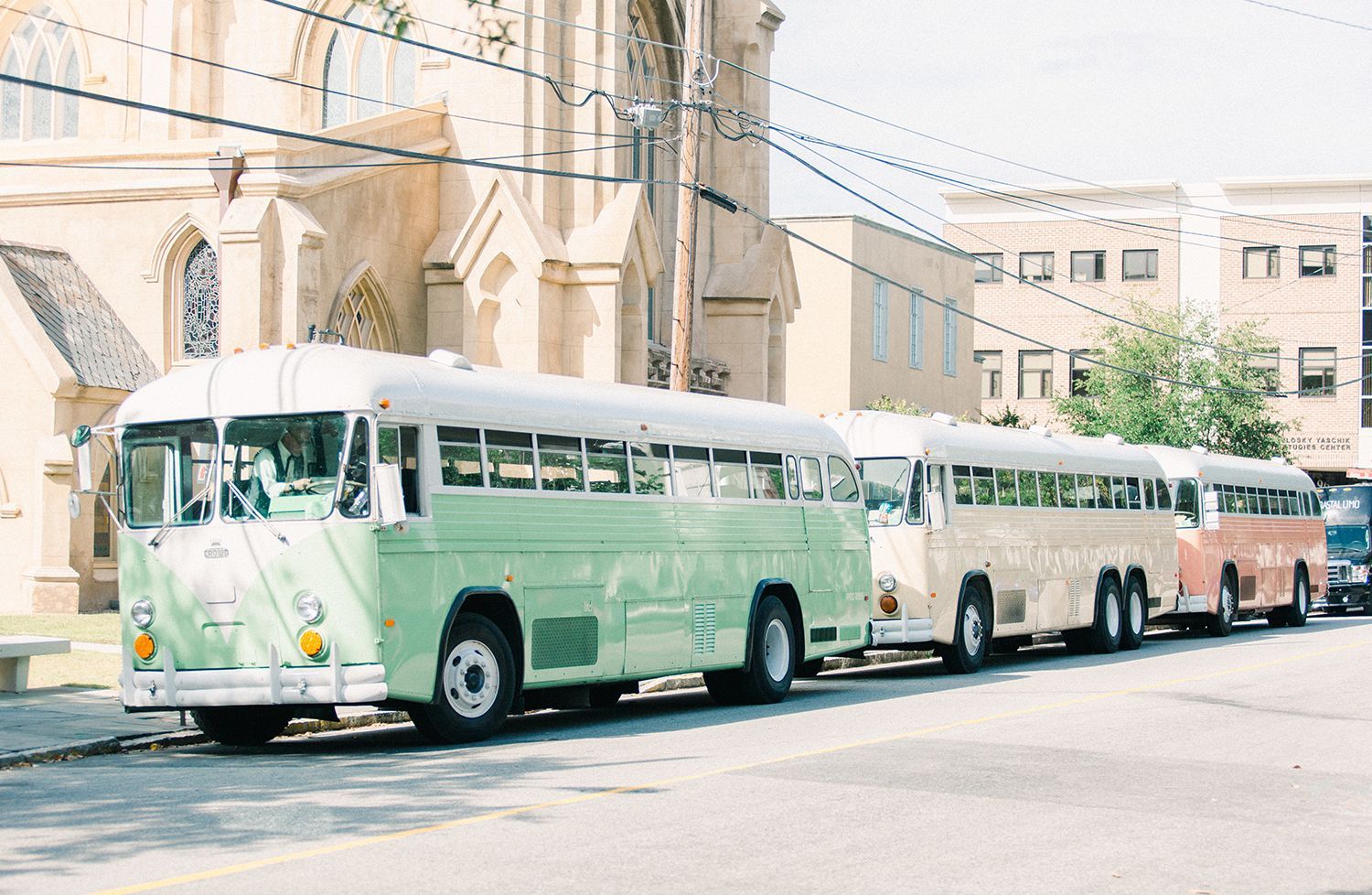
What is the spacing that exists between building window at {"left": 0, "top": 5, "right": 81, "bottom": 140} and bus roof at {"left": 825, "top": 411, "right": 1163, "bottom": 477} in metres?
20.9

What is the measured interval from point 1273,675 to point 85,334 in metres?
18.2

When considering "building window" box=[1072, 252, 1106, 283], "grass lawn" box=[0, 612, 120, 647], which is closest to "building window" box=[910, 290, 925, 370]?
"building window" box=[1072, 252, 1106, 283]

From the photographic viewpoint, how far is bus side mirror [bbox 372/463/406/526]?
12.6 m

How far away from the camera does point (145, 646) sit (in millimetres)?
13117

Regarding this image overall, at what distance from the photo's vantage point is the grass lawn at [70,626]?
867 inches

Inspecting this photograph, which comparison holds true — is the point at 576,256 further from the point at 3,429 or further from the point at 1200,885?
the point at 1200,885

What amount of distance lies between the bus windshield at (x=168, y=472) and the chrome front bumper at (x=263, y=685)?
3.43 ft

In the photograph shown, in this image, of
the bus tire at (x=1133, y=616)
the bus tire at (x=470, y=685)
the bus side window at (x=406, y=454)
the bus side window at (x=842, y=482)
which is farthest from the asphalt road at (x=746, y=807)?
the bus tire at (x=1133, y=616)

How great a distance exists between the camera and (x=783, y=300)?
39.4 m

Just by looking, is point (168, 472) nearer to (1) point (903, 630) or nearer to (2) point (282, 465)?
(2) point (282, 465)

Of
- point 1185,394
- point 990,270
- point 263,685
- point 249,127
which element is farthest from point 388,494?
point 990,270

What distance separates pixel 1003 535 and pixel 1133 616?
5.39 metres

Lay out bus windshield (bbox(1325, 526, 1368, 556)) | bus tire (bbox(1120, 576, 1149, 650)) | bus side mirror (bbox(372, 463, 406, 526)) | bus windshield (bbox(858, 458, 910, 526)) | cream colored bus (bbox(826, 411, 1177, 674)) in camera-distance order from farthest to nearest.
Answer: bus windshield (bbox(1325, 526, 1368, 556))
bus tire (bbox(1120, 576, 1149, 650))
bus windshield (bbox(858, 458, 910, 526))
cream colored bus (bbox(826, 411, 1177, 674))
bus side mirror (bbox(372, 463, 406, 526))

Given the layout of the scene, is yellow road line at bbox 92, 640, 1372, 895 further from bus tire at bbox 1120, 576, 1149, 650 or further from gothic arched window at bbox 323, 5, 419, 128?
gothic arched window at bbox 323, 5, 419, 128
